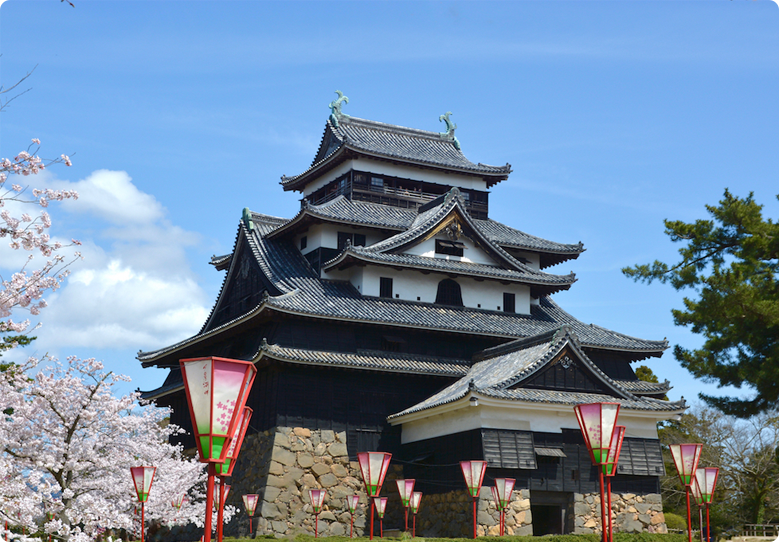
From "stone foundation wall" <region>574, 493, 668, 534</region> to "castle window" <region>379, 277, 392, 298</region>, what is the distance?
9665 mm

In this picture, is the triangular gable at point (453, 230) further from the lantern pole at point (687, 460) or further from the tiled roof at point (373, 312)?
the lantern pole at point (687, 460)

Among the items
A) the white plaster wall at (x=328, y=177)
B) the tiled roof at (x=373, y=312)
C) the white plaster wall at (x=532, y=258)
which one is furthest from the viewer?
the white plaster wall at (x=328, y=177)

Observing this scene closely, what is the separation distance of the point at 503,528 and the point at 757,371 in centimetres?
828

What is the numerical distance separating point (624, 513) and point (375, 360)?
30.3ft

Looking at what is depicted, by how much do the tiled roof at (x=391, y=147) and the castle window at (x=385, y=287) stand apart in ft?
21.8

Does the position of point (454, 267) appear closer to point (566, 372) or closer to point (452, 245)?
point (452, 245)

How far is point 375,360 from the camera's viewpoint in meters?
26.7

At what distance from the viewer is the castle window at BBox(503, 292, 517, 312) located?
1235 inches

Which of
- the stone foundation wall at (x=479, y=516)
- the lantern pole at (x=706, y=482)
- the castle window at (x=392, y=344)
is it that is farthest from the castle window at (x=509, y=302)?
the lantern pole at (x=706, y=482)

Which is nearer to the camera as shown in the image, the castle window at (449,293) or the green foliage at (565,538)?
the green foliage at (565,538)

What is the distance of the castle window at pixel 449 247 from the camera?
3041 centimetres

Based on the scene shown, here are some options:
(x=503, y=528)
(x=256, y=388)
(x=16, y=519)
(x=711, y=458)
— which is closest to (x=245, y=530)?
(x=256, y=388)

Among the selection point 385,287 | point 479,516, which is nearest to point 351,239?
point 385,287

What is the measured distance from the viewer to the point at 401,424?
27.0 meters
